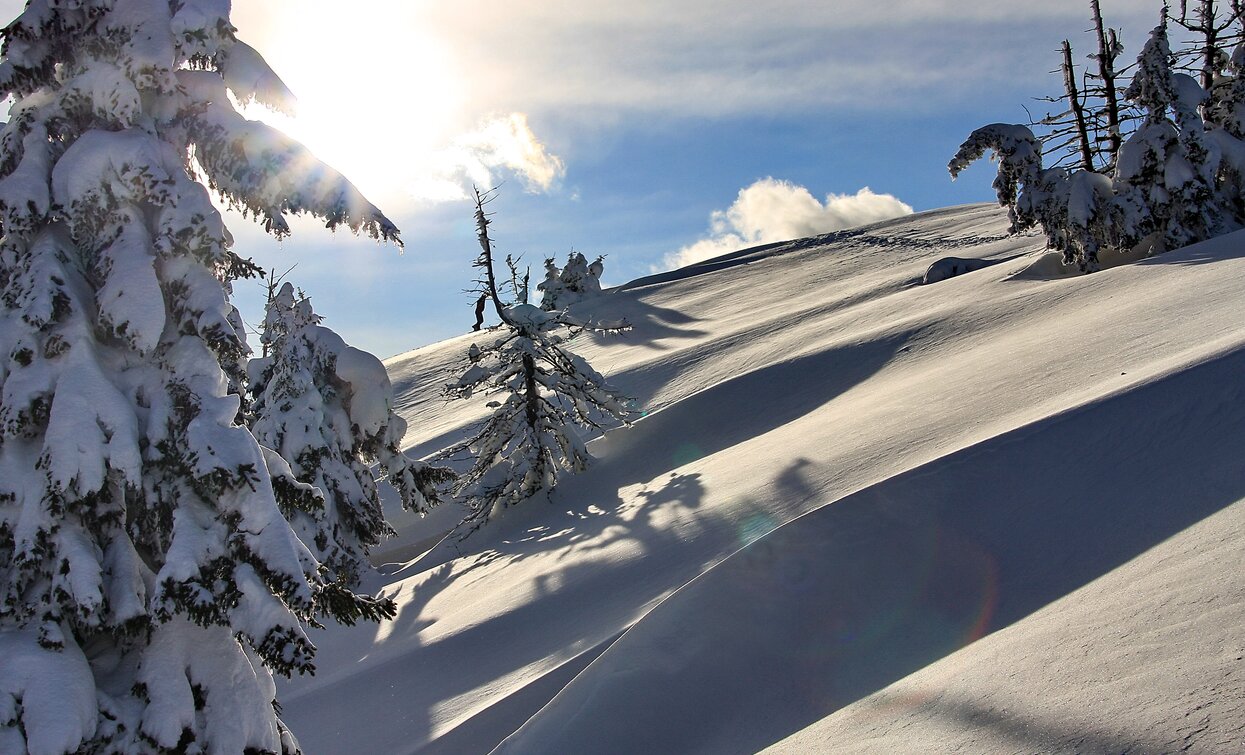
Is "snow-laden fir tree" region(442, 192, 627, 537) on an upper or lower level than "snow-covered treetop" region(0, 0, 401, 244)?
lower

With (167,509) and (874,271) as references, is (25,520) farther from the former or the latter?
(874,271)

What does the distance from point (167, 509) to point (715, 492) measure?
7.43 meters

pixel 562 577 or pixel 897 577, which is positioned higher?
pixel 897 577

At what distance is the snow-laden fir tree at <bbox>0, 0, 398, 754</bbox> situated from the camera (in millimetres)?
6062

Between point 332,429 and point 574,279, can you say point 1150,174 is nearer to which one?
point 332,429

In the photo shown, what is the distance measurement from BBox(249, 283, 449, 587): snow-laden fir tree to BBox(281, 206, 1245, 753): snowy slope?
3322 millimetres

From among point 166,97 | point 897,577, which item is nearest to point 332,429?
point 166,97

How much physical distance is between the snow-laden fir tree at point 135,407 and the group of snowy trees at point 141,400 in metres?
0.02

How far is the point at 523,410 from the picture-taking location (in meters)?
18.6

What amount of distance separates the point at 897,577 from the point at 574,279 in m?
49.0

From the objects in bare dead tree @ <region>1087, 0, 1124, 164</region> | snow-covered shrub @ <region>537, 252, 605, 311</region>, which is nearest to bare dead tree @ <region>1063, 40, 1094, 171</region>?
bare dead tree @ <region>1087, 0, 1124, 164</region>

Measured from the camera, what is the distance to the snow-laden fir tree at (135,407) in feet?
19.9

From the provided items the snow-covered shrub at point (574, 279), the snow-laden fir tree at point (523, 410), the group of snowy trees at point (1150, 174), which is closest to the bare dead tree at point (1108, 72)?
the group of snowy trees at point (1150, 174)

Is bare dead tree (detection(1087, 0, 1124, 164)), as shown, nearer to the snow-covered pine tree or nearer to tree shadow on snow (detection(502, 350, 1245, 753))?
the snow-covered pine tree
